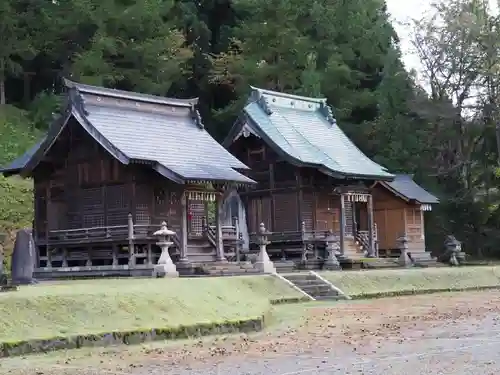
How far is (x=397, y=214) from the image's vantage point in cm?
3800

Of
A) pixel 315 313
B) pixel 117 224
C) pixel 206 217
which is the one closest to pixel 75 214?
pixel 117 224

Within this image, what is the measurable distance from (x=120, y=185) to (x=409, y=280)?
34.7 ft

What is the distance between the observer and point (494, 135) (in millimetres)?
43375

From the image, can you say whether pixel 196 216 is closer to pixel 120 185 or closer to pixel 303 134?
pixel 120 185

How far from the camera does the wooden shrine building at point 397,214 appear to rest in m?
37.5

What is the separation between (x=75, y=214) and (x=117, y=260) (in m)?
3.60

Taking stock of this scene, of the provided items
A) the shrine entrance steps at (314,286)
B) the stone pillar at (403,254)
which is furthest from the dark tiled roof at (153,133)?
the stone pillar at (403,254)

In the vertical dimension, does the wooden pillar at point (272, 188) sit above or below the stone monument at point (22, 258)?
above

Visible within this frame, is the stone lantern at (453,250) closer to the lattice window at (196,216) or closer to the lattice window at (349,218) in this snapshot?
the lattice window at (349,218)

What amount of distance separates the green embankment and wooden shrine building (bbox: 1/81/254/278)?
9.56ft

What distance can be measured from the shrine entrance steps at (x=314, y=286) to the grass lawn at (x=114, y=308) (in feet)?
15.8

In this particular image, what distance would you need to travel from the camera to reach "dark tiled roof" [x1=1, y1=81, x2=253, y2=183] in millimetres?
26203

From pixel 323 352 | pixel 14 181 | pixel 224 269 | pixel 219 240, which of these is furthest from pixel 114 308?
pixel 14 181

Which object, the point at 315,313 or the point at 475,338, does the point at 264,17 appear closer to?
the point at 315,313
